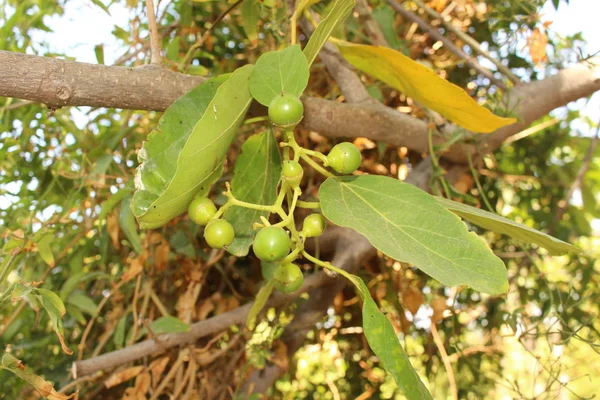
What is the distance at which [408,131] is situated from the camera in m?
1.04

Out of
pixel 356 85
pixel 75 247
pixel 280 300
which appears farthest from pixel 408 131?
pixel 75 247

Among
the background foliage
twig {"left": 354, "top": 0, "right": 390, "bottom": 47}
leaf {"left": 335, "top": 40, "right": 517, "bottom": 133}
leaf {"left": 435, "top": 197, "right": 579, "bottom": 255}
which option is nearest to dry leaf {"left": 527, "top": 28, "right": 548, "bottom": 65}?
the background foliage

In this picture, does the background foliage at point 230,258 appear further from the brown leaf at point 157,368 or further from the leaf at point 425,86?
the leaf at point 425,86

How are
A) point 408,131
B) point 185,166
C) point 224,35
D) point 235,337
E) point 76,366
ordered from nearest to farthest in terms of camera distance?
1. point 185,166
2. point 76,366
3. point 408,131
4. point 235,337
5. point 224,35

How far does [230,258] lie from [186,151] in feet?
2.36

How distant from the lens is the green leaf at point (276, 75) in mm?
605

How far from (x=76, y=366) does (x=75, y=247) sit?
15.1 inches

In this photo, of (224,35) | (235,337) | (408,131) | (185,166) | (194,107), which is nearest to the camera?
→ (185,166)

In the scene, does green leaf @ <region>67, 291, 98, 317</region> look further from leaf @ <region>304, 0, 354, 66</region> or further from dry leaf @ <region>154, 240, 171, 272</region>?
leaf @ <region>304, 0, 354, 66</region>

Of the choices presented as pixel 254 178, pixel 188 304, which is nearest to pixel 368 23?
pixel 254 178

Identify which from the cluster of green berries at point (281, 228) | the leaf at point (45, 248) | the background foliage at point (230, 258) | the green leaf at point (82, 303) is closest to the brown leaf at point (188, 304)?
the background foliage at point (230, 258)

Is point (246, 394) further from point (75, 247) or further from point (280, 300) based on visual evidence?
point (75, 247)

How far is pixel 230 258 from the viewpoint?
1.22 m

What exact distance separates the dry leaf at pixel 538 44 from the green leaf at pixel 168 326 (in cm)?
87
